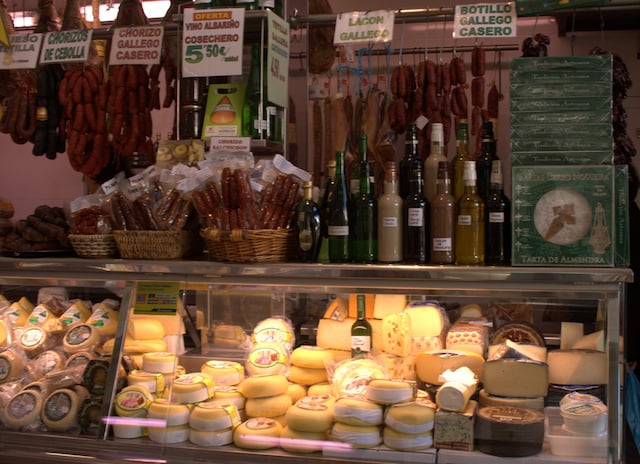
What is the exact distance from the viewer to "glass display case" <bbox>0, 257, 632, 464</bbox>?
7.55 feet

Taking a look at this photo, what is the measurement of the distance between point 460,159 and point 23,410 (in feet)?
6.54

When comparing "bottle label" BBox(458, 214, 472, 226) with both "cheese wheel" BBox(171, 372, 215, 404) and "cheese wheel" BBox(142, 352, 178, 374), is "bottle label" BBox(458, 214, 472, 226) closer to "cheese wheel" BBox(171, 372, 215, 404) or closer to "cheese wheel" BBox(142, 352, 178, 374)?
"cheese wheel" BBox(171, 372, 215, 404)

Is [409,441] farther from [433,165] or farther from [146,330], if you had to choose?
[146,330]

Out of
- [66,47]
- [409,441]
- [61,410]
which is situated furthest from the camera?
[66,47]

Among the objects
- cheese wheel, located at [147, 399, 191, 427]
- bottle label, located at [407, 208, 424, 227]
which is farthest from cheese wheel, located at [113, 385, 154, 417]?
bottle label, located at [407, 208, 424, 227]

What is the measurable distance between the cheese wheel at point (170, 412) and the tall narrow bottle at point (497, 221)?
1.28 meters

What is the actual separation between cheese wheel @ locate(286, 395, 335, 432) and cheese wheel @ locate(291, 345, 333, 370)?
0.23m

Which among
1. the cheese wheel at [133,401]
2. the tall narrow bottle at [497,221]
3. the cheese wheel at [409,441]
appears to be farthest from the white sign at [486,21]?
the cheese wheel at [133,401]

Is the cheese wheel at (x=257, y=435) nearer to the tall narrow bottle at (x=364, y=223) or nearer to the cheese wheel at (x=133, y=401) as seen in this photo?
the cheese wheel at (x=133, y=401)

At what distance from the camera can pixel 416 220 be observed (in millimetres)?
2557

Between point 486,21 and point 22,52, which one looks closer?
point 486,21

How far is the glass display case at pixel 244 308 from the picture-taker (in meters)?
2.30

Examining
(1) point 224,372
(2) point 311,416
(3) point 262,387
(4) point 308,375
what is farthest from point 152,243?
(2) point 311,416

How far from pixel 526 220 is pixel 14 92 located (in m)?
2.77
